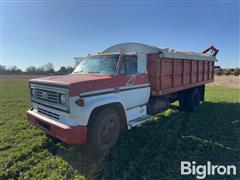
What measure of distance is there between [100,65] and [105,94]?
1.12 metres

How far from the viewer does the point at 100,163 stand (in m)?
3.70

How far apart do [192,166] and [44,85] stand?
3.67 metres

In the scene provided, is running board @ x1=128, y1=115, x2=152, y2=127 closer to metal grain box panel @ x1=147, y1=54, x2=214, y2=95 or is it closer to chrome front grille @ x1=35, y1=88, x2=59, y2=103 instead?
metal grain box panel @ x1=147, y1=54, x2=214, y2=95

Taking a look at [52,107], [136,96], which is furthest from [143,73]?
[52,107]

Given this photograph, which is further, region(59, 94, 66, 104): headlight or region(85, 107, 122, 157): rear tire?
region(85, 107, 122, 157): rear tire

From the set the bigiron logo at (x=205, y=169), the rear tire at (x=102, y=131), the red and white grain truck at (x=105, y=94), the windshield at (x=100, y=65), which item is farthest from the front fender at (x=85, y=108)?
the bigiron logo at (x=205, y=169)

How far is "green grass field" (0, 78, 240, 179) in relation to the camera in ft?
11.1

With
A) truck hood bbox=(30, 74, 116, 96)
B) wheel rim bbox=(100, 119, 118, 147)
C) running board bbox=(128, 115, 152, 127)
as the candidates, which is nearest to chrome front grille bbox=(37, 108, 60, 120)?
truck hood bbox=(30, 74, 116, 96)

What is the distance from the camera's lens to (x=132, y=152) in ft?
13.5

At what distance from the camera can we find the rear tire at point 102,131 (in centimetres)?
370

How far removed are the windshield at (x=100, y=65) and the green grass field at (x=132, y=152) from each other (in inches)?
77.5

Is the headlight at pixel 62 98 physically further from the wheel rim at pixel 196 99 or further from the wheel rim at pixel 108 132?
the wheel rim at pixel 196 99

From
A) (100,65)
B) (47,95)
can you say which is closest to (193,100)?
(100,65)

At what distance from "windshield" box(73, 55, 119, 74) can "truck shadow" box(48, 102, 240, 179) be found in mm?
1964
